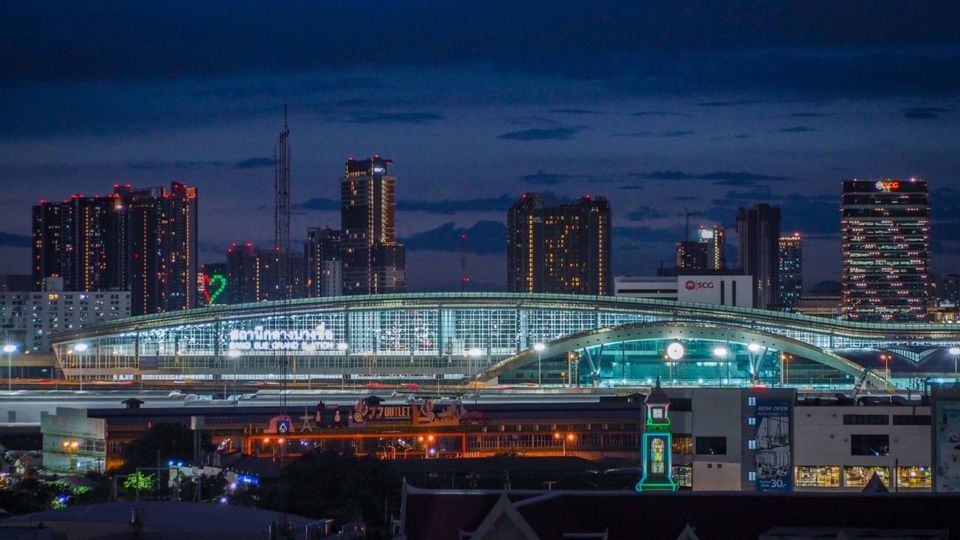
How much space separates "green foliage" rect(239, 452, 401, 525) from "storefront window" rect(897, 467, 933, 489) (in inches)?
715

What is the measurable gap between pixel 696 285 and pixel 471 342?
27.4 meters

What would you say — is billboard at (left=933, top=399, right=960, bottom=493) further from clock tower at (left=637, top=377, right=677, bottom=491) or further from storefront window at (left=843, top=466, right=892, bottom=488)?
clock tower at (left=637, top=377, right=677, bottom=491)

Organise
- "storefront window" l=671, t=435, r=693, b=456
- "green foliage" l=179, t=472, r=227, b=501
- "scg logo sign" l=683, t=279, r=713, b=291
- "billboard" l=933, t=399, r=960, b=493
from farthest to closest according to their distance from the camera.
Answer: "scg logo sign" l=683, t=279, r=713, b=291
"storefront window" l=671, t=435, r=693, b=456
"green foliage" l=179, t=472, r=227, b=501
"billboard" l=933, t=399, r=960, b=493

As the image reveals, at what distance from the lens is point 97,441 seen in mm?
97750

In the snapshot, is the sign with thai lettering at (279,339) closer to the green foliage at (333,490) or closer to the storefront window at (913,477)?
the green foliage at (333,490)

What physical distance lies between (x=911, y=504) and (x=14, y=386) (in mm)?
127062

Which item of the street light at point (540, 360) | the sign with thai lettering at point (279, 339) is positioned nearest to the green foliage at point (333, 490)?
the street light at point (540, 360)

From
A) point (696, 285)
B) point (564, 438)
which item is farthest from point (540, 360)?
point (564, 438)

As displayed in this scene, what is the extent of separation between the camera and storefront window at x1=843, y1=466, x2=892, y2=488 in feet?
236

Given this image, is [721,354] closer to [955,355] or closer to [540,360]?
[540,360]

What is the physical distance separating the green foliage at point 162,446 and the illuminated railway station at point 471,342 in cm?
6401

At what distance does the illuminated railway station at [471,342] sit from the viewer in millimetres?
153250

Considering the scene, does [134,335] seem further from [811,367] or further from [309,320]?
[811,367]

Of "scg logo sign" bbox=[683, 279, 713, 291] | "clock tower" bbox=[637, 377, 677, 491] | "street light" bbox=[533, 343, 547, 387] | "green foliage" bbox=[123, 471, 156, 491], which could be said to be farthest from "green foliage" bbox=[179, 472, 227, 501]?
Answer: "scg logo sign" bbox=[683, 279, 713, 291]
